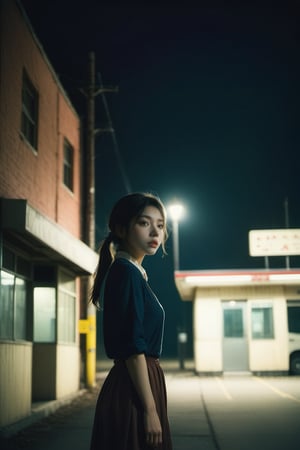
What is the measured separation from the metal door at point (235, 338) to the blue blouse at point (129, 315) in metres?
20.4

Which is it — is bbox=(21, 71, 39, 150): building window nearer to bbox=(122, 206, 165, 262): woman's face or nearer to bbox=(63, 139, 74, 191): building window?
bbox=(63, 139, 74, 191): building window

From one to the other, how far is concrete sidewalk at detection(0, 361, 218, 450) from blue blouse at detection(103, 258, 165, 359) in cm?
568

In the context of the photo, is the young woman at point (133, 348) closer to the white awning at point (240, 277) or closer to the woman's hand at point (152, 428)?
the woman's hand at point (152, 428)

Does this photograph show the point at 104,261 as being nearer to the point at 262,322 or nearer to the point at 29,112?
the point at 29,112

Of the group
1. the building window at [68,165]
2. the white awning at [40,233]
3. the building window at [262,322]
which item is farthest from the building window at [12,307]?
the building window at [262,322]

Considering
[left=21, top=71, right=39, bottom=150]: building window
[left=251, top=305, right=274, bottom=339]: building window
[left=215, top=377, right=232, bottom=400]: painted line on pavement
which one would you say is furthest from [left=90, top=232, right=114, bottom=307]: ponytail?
[left=251, top=305, right=274, bottom=339]: building window

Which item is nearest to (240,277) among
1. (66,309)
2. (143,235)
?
(66,309)

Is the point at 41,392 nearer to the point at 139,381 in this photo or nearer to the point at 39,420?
the point at 39,420

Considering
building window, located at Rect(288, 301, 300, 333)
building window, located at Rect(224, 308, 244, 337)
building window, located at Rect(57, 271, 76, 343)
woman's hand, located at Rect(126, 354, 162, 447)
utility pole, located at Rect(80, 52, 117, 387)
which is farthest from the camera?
building window, located at Rect(224, 308, 244, 337)

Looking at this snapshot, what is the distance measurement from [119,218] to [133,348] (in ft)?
2.15

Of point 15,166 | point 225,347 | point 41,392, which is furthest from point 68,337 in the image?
point 225,347

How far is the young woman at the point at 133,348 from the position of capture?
2.59 meters

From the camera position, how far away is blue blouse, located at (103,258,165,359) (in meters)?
2.61

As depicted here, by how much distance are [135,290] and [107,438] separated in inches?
25.8
